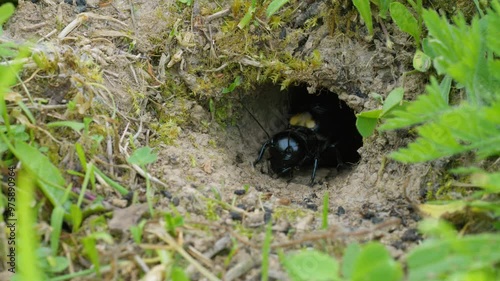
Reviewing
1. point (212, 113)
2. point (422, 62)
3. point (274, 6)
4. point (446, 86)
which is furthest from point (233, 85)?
point (446, 86)

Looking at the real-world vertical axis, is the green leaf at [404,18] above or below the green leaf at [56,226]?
above

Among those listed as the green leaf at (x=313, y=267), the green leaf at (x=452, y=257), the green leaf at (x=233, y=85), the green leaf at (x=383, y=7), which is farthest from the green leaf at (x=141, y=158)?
the green leaf at (x=383, y=7)

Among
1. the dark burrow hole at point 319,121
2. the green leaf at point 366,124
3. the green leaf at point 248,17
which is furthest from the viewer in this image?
the dark burrow hole at point 319,121

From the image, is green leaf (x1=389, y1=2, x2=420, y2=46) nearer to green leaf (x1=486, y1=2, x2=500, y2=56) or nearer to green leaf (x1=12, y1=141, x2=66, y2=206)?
green leaf (x1=486, y1=2, x2=500, y2=56)

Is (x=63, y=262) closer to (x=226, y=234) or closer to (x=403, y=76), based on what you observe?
(x=226, y=234)

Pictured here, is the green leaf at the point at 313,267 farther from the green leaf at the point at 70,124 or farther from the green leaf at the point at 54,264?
the green leaf at the point at 70,124

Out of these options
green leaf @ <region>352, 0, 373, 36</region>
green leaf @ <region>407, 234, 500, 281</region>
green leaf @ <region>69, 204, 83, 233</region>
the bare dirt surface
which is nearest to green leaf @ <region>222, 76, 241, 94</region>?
the bare dirt surface

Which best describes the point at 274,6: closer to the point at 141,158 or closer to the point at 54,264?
the point at 141,158
